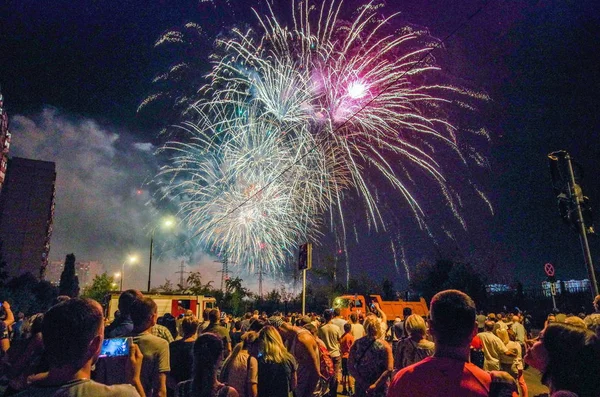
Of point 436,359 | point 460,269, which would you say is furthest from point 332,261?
point 436,359

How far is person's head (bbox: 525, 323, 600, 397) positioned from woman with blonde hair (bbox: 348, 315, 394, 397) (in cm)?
301

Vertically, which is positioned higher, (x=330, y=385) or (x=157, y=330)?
(x=157, y=330)

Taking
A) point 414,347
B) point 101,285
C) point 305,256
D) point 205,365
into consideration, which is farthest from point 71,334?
point 101,285

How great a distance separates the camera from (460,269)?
5203 cm

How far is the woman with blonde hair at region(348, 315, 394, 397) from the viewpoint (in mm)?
5422

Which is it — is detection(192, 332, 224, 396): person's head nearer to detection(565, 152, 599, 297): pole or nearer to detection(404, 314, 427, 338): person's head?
detection(404, 314, 427, 338): person's head

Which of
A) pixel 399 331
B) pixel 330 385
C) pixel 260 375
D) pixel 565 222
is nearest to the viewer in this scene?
pixel 260 375

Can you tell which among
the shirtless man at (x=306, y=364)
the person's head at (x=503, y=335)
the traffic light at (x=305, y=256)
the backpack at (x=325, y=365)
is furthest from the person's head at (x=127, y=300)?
the person's head at (x=503, y=335)

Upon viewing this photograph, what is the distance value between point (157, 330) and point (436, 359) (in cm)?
474

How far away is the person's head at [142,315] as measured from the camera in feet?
14.6

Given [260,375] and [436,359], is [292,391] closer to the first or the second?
[260,375]

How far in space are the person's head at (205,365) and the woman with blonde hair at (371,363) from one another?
2.66 m

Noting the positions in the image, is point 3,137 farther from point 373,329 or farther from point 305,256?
point 373,329

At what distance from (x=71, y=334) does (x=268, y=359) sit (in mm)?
3162
